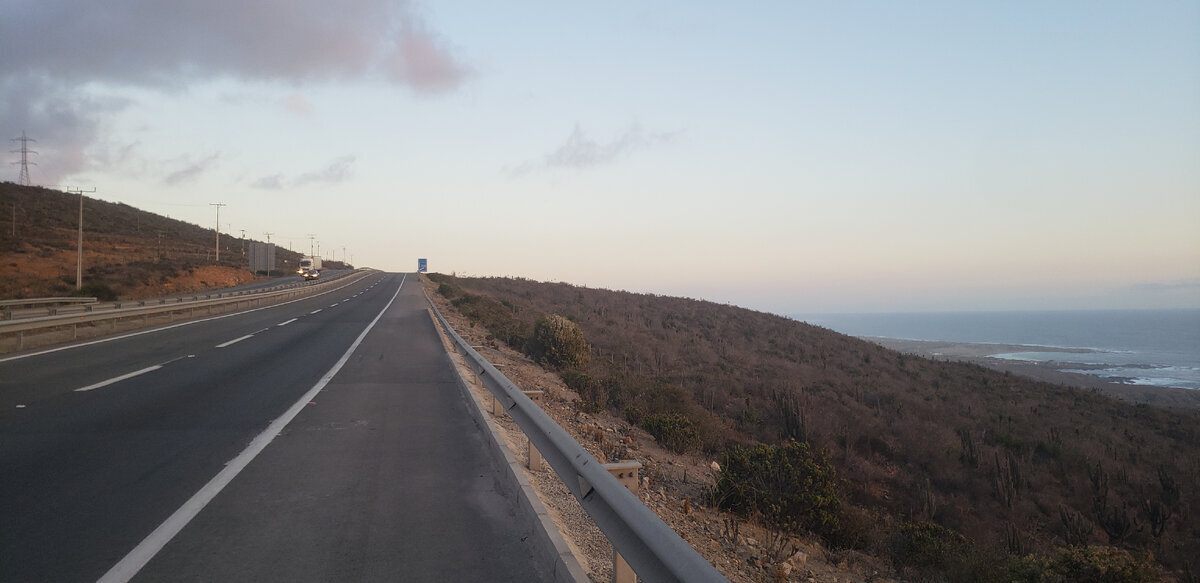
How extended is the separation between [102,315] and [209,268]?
46563 millimetres

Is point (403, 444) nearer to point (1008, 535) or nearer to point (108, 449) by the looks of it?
point (108, 449)

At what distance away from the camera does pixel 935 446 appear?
14.2m

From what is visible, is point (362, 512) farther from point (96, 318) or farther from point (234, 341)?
point (96, 318)

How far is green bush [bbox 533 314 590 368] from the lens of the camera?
16.8 metres

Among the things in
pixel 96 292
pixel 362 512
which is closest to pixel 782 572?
pixel 362 512

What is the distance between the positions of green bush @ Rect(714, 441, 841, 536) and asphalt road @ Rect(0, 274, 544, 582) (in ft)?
9.36

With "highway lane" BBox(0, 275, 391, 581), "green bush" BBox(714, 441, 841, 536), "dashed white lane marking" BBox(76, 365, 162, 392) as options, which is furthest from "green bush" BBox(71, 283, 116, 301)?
"green bush" BBox(714, 441, 841, 536)

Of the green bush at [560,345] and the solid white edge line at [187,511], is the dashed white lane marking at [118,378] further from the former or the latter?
the green bush at [560,345]

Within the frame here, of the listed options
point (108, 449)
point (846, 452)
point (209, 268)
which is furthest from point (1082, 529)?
point (209, 268)

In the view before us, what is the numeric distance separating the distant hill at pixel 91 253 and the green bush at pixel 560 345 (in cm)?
3343

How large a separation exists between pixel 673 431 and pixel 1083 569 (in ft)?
19.4

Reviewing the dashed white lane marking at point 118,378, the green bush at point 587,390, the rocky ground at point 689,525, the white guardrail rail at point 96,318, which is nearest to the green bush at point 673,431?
the rocky ground at point 689,525

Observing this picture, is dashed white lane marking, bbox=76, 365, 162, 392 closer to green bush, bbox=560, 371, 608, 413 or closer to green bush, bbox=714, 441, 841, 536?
green bush, bbox=560, 371, 608, 413

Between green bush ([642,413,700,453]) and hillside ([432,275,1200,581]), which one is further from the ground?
green bush ([642,413,700,453])
